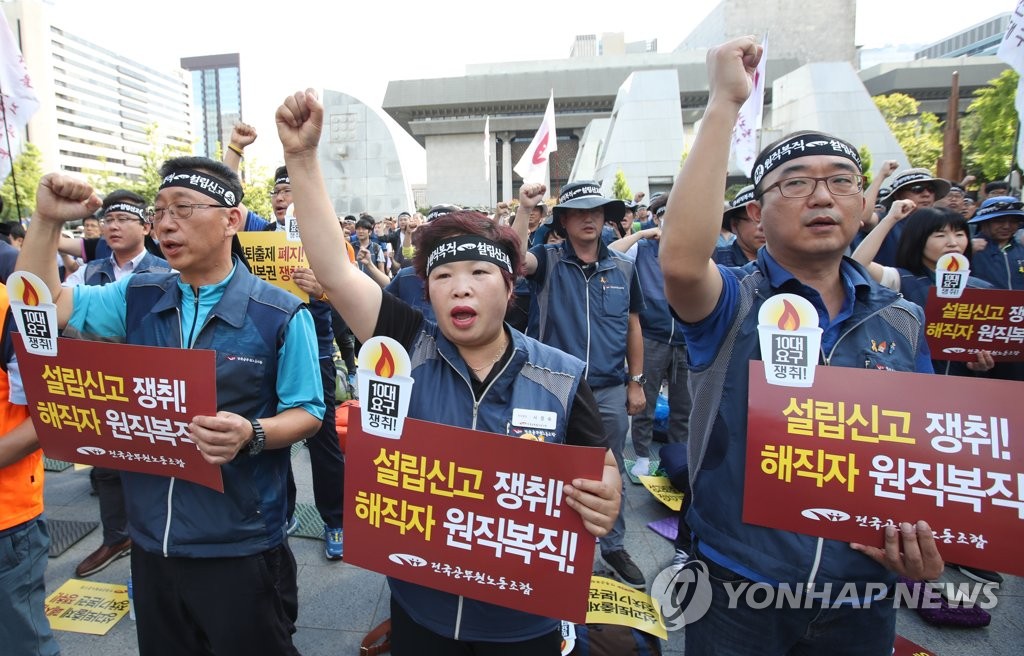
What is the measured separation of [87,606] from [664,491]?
4.07 meters

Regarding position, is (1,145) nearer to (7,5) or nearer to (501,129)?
(501,129)

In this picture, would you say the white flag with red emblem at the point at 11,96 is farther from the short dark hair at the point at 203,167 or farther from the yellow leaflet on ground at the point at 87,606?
the yellow leaflet on ground at the point at 87,606

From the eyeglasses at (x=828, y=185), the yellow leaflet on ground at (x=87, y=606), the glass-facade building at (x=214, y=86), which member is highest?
the glass-facade building at (x=214, y=86)

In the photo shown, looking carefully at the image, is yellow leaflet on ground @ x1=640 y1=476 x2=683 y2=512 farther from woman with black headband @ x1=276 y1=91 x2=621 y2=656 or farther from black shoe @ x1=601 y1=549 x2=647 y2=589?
woman with black headband @ x1=276 y1=91 x2=621 y2=656

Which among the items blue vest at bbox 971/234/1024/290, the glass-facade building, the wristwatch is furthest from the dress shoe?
the glass-facade building

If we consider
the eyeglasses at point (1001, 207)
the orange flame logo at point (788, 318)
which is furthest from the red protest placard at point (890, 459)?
the eyeglasses at point (1001, 207)

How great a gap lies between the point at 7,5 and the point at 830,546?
6275 centimetres

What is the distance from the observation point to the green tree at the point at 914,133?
3450 centimetres

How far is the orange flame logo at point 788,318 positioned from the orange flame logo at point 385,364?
1198 millimetres

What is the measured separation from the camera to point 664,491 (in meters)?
4.57

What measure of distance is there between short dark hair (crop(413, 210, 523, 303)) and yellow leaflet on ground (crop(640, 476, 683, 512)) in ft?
10.3

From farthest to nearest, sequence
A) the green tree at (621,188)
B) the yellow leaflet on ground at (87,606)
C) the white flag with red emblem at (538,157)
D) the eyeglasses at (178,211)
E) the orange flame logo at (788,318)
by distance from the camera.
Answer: the green tree at (621,188)
the white flag with red emblem at (538,157)
the yellow leaflet on ground at (87,606)
the eyeglasses at (178,211)
the orange flame logo at (788,318)

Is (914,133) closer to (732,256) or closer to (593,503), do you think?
(732,256)

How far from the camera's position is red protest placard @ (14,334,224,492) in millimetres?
1898
